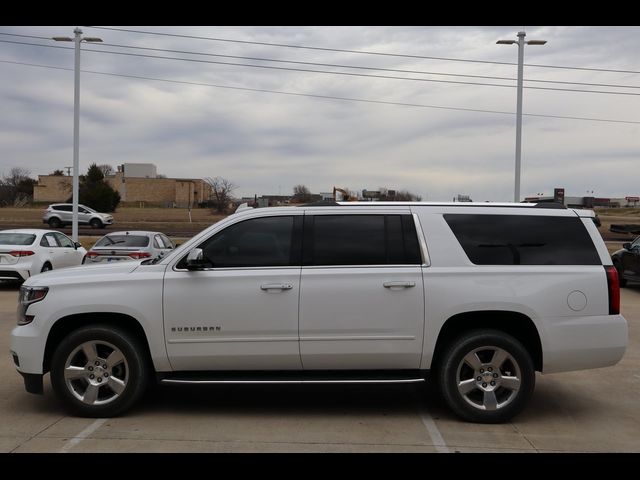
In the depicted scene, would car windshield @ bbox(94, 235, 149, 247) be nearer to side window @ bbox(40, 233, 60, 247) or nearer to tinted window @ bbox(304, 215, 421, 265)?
side window @ bbox(40, 233, 60, 247)

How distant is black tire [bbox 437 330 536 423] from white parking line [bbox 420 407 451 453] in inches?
9.9

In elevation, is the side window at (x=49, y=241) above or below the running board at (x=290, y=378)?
above

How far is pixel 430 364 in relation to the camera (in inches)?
217

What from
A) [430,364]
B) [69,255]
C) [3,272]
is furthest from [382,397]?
[69,255]

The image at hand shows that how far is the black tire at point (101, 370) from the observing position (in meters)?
5.45

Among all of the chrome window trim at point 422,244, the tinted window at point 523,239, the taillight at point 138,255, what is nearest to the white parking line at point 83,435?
the chrome window trim at point 422,244

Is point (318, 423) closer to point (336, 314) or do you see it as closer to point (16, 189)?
point (336, 314)

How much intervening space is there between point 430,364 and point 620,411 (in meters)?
2.05

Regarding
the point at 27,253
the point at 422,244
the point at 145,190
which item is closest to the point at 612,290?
the point at 422,244

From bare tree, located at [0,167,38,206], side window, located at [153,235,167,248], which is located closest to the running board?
side window, located at [153,235,167,248]

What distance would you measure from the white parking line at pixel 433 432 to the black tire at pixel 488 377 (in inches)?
9.9

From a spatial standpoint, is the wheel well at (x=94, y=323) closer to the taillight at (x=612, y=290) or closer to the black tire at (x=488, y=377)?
the black tire at (x=488, y=377)
